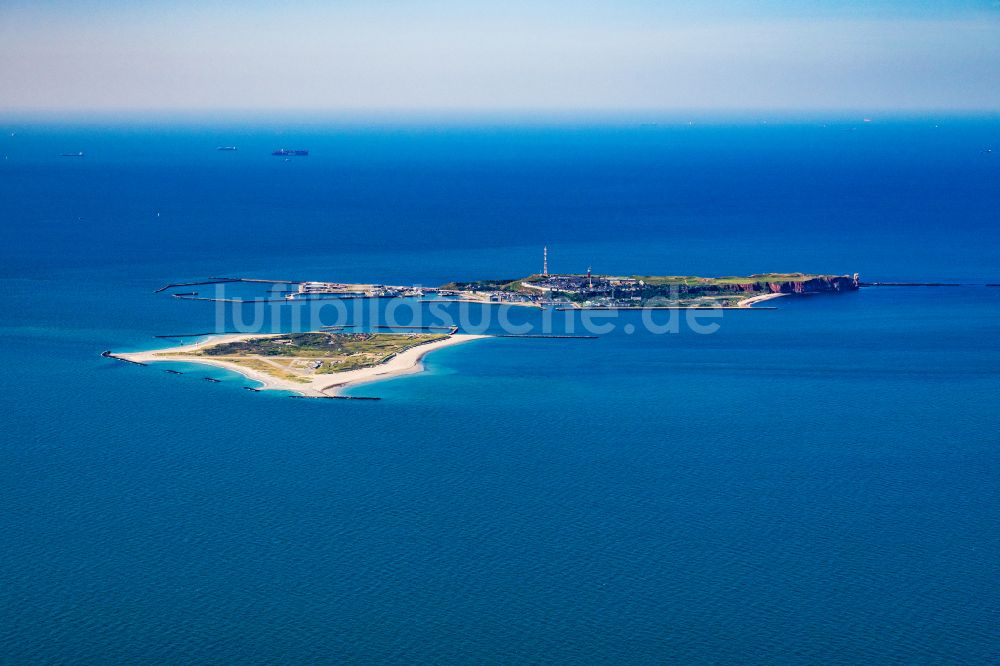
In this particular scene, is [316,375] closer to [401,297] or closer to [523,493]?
[523,493]

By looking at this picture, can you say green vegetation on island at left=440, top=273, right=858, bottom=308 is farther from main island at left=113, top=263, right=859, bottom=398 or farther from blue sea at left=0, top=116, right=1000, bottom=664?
blue sea at left=0, top=116, right=1000, bottom=664

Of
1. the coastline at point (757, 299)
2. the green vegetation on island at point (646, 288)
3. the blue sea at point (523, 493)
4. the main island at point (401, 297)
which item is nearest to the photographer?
the blue sea at point (523, 493)

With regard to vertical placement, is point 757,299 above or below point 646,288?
below

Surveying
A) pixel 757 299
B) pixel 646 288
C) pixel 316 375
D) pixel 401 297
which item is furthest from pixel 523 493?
pixel 757 299

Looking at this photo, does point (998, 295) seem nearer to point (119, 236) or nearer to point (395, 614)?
point (395, 614)

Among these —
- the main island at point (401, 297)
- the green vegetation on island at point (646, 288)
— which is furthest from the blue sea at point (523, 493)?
the green vegetation on island at point (646, 288)

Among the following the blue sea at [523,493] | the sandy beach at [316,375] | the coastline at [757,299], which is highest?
the coastline at [757,299]

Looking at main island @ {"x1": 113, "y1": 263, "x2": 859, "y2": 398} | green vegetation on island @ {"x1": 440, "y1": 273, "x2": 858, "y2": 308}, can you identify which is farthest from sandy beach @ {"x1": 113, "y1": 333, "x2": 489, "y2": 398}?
green vegetation on island @ {"x1": 440, "y1": 273, "x2": 858, "y2": 308}

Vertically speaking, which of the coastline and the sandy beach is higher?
the coastline

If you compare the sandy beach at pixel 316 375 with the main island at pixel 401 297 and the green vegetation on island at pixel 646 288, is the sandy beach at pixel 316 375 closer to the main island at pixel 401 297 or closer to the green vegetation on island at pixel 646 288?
the main island at pixel 401 297
